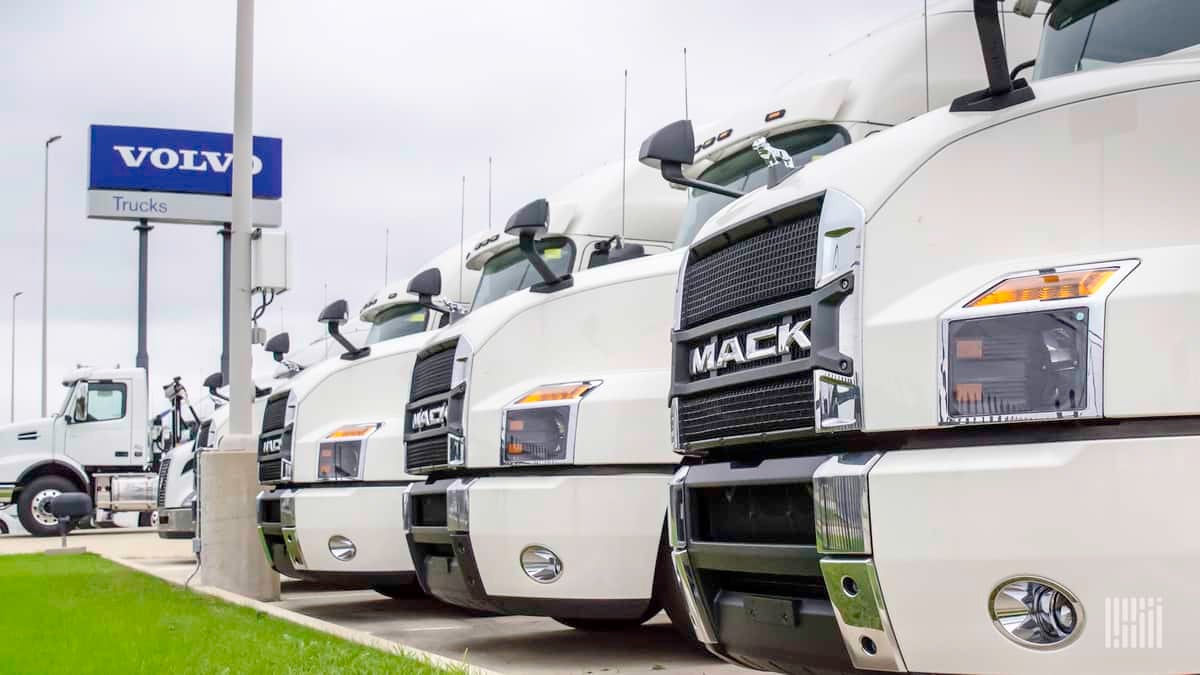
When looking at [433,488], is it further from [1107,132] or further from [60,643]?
[1107,132]

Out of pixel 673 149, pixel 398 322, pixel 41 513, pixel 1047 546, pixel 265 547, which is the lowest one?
pixel 41 513

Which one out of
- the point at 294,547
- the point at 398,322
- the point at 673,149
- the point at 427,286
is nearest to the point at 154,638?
the point at 294,547

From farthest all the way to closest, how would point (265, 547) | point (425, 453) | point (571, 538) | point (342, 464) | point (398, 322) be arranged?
point (398, 322), point (265, 547), point (342, 464), point (425, 453), point (571, 538)

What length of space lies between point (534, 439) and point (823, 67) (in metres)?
2.45

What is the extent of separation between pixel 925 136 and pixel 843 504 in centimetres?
110

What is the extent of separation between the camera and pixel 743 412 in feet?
14.0

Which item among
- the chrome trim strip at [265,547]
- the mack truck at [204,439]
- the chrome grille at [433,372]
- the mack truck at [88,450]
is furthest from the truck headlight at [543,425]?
the mack truck at [88,450]

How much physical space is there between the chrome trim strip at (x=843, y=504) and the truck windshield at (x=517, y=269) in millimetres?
5510

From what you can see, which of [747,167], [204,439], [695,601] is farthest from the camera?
[204,439]

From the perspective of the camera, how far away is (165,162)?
3925cm

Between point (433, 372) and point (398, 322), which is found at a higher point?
point (398, 322)

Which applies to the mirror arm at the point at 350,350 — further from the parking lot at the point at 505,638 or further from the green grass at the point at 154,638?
the green grass at the point at 154,638

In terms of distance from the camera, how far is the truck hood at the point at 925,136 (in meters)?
3.78

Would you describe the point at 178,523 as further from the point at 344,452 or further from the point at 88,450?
the point at 88,450
